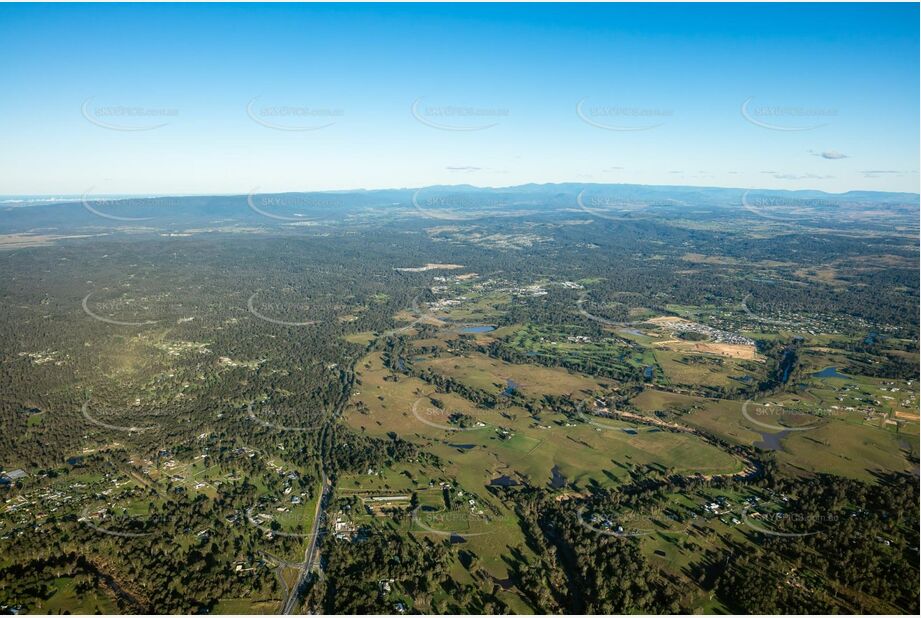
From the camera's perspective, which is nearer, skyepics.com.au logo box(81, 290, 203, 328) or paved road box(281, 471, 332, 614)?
paved road box(281, 471, 332, 614)

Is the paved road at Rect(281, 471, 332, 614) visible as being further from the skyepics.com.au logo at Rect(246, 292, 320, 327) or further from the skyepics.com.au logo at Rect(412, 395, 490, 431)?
the skyepics.com.au logo at Rect(246, 292, 320, 327)

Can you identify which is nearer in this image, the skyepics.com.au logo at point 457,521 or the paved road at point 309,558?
the paved road at point 309,558

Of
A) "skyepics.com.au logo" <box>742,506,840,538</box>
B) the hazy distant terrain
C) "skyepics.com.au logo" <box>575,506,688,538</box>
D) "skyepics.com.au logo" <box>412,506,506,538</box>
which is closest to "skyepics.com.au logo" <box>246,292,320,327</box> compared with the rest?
the hazy distant terrain

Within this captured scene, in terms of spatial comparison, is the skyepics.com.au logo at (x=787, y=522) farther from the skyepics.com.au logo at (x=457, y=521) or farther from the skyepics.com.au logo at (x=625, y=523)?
the skyepics.com.au logo at (x=457, y=521)

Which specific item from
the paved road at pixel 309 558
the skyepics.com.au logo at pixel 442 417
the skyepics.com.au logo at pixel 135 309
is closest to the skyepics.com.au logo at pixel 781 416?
the skyepics.com.au logo at pixel 442 417

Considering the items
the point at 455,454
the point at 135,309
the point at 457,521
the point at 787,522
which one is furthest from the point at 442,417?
the point at 135,309

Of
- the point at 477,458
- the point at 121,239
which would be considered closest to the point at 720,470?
the point at 477,458

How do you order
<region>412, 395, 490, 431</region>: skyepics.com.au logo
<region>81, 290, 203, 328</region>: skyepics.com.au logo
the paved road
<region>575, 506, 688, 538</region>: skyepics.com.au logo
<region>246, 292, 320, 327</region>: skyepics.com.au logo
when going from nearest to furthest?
1. the paved road
2. <region>575, 506, 688, 538</region>: skyepics.com.au logo
3. <region>412, 395, 490, 431</region>: skyepics.com.au logo
4. <region>81, 290, 203, 328</region>: skyepics.com.au logo
5. <region>246, 292, 320, 327</region>: skyepics.com.au logo

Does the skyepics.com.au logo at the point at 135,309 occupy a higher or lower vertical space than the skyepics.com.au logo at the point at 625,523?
higher

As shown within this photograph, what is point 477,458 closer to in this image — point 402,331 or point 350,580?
point 350,580

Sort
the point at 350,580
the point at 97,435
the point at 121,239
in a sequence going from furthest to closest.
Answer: the point at 121,239, the point at 97,435, the point at 350,580

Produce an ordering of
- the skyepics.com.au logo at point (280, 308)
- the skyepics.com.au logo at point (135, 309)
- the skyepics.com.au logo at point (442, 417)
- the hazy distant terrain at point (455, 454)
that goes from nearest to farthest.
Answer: the hazy distant terrain at point (455, 454) → the skyepics.com.au logo at point (442, 417) → the skyepics.com.au logo at point (135, 309) → the skyepics.com.au logo at point (280, 308)
